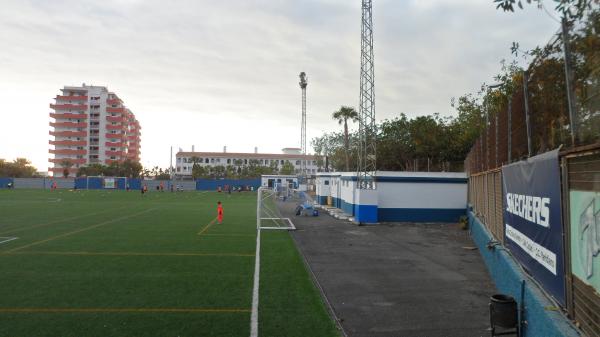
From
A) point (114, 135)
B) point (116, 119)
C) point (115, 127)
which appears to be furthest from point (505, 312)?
point (114, 135)

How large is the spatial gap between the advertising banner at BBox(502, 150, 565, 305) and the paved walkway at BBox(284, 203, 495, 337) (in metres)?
1.49

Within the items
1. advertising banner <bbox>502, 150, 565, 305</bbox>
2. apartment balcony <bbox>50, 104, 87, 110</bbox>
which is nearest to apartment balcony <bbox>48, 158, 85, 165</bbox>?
apartment balcony <bbox>50, 104, 87, 110</bbox>

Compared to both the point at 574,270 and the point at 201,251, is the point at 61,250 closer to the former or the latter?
the point at 201,251

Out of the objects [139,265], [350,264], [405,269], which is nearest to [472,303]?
[405,269]

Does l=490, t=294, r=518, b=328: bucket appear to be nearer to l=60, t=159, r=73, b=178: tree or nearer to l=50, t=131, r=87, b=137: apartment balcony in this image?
l=60, t=159, r=73, b=178: tree

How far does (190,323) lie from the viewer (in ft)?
23.3

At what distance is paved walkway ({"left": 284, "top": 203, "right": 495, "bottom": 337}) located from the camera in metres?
7.28

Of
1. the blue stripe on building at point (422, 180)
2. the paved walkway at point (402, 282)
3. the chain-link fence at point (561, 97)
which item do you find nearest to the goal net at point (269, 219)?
the paved walkway at point (402, 282)

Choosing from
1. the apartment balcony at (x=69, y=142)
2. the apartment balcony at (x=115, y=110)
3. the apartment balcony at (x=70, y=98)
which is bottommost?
the apartment balcony at (x=69, y=142)

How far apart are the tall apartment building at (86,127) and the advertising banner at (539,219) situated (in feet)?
373

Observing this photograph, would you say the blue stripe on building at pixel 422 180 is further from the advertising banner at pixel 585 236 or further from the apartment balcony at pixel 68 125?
the apartment balcony at pixel 68 125

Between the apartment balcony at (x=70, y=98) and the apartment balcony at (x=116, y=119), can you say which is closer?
the apartment balcony at (x=70, y=98)

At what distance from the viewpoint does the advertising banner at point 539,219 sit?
16.2 ft

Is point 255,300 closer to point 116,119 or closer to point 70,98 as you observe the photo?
point 116,119
